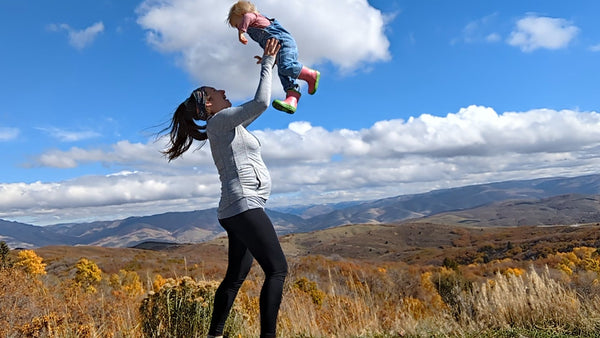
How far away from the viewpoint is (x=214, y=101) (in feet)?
10.5

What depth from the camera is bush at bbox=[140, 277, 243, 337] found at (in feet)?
13.9

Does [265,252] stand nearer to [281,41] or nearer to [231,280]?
[231,280]

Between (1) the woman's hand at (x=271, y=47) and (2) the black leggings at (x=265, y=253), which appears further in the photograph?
(1) the woman's hand at (x=271, y=47)

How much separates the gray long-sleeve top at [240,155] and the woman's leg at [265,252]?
0.08 metres

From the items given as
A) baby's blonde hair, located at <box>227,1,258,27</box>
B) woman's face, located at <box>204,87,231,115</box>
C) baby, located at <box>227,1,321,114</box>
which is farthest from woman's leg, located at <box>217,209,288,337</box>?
baby's blonde hair, located at <box>227,1,258,27</box>

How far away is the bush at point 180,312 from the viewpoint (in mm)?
4246

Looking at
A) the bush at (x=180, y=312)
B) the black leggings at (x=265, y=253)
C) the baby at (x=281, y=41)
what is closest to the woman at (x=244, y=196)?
the black leggings at (x=265, y=253)

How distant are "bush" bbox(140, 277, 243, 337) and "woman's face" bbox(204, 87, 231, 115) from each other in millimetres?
2062

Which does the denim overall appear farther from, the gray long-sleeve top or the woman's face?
the woman's face

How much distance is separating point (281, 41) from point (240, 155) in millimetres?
945

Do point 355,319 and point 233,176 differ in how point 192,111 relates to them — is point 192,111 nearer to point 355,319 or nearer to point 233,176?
point 233,176

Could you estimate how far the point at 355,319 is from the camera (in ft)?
16.1

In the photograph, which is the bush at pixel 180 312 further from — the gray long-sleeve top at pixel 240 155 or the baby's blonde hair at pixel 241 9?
the baby's blonde hair at pixel 241 9

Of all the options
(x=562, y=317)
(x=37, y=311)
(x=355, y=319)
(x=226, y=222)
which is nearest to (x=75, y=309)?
(x=37, y=311)
